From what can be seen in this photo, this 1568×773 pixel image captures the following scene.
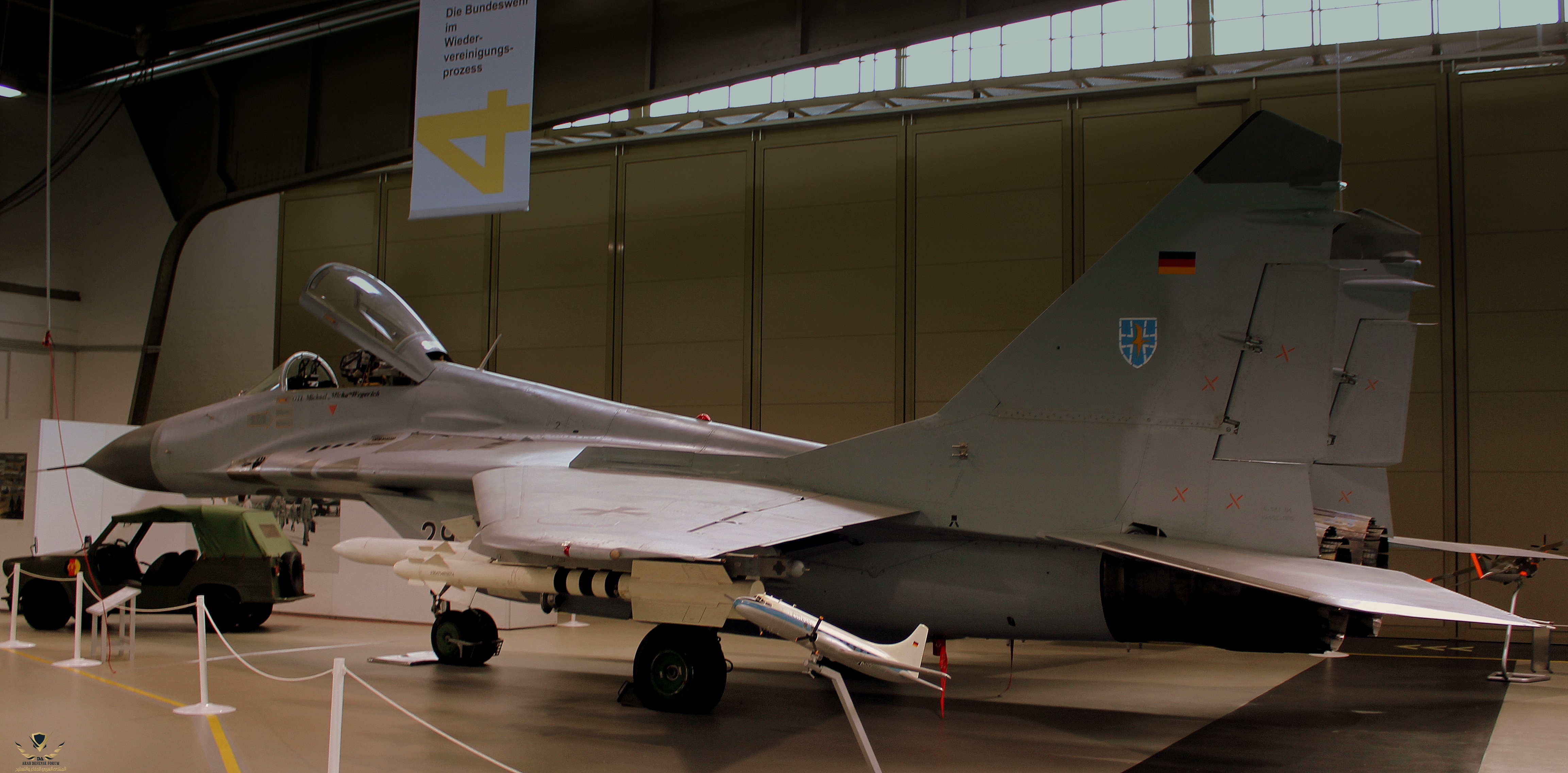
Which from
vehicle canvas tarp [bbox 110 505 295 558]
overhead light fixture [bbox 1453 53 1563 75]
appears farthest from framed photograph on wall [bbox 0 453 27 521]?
overhead light fixture [bbox 1453 53 1563 75]

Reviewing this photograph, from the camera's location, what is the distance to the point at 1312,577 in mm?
4848

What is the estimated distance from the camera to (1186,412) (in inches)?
228

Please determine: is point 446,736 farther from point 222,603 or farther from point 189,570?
point 189,570

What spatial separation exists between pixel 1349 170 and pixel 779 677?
9.71m

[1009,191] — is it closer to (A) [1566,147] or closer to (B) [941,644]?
(A) [1566,147]

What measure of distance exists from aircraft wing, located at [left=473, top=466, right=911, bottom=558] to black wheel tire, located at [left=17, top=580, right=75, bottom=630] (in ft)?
21.3

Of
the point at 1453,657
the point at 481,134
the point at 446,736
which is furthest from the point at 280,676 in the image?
the point at 1453,657

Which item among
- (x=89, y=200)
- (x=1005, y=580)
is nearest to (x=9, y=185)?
(x=89, y=200)

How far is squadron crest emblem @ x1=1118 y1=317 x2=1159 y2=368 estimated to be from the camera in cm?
583

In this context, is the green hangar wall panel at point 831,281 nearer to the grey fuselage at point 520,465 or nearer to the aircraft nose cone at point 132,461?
the grey fuselage at point 520,465

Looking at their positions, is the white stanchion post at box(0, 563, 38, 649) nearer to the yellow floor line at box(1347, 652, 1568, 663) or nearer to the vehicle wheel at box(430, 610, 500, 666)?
the vehicle wheel at box(430, 610, 500, 666)

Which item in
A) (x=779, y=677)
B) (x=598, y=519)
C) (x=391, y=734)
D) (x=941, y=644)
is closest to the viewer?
(x=598, y=519)

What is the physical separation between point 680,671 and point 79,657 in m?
5.56

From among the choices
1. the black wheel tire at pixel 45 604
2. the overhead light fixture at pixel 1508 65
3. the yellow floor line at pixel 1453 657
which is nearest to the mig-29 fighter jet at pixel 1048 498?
the black wheel tire at pixel 45 604
